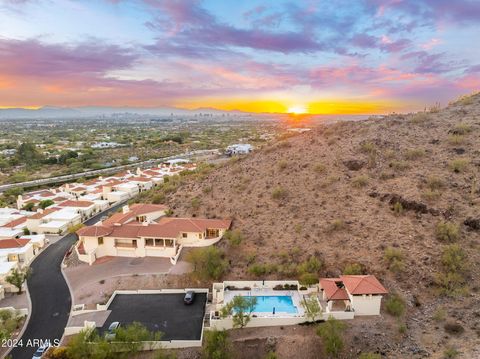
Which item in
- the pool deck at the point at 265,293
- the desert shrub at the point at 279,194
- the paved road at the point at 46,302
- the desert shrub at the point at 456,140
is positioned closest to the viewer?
the paved road at the point at 46,302

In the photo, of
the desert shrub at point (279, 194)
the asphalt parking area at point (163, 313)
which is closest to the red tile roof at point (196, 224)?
the desert shrub at point (279, 194)

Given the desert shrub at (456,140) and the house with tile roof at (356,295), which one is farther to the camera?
the desert shrub at (456,140)

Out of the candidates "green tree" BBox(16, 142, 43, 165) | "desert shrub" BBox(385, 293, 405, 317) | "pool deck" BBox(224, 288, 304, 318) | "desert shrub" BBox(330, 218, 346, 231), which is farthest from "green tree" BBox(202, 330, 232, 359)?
"green tree" BBox(16, 142, 43, 165)

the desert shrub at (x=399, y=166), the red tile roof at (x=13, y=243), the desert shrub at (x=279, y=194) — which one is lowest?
the red tile roof at (x=13, y=243)

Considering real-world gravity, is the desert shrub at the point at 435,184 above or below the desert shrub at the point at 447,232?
above

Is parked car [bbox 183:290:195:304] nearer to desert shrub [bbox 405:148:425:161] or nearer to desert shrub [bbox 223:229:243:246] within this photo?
desert shrub [bbox 223:229:243:246]

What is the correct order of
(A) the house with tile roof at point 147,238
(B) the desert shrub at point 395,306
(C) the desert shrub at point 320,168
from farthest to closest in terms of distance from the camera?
(C) the desert shrub at point 320,168 < (A) the house with tile roof at point 147,238 < (B) the desert shrub at point 395,306

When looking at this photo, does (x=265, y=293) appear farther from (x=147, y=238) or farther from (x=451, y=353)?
(x=147, y=238)

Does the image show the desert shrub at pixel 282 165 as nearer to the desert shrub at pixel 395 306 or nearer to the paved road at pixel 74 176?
the desert shrub at pixel 395 306
